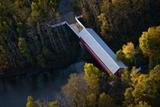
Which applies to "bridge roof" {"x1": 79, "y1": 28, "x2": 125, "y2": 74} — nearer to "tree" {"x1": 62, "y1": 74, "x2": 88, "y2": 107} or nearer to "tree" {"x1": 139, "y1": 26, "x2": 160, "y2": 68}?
"tree" {"x1": 139, "y1": 26, "x2": 160, "y2": 68}

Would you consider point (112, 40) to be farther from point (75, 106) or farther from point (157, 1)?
point (75, 106)

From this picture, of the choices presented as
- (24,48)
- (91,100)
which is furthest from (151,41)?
(24,48)

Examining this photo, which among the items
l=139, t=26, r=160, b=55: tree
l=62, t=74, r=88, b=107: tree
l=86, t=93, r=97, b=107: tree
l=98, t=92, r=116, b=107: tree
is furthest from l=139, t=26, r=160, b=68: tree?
l=62, t=74, r=88, b=107: tree

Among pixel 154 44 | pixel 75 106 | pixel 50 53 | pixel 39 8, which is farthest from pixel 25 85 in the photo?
pixel 154 44

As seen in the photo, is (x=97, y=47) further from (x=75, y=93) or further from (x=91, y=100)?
(x=91, y=100)

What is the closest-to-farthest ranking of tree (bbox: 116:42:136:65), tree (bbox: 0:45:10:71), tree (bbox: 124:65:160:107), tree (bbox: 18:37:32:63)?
tree (bbox: 124:65:160:107) < tree (bbox: 116:42:136:65) < tree (bbox: 18:37:32:63) < tree (bbox: 0:45:10:71)

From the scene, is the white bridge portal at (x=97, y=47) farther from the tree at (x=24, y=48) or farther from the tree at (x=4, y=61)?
the tree at (x=4, y=61)
